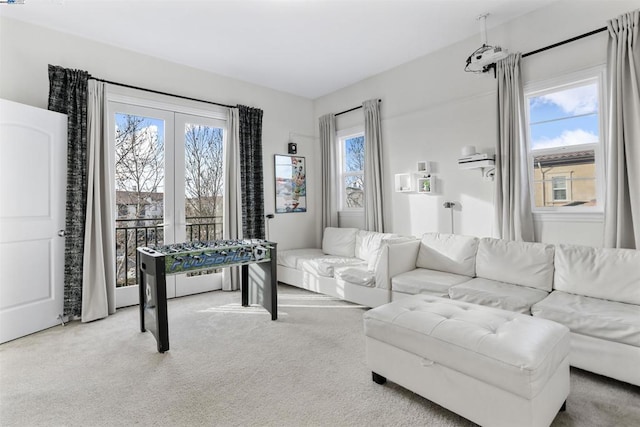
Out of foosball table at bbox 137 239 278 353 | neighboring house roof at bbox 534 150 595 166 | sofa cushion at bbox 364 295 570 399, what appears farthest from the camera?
neighboring house roof at bbox 534 150 595 166

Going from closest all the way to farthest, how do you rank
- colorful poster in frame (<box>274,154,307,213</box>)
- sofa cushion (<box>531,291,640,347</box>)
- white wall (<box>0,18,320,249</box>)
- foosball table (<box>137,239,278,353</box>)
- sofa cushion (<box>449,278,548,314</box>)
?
1. sofa cushion (<box>531,291,640,347</box>)
2. sofa cushion (<box>449,278,548,314</box>)
3. foosball table (<box>137,239,278,353</box>)
4. white wall (<box>0,18,320,249</box>)
5. colorful poster in frame (<box>274,154,307,213</box>)

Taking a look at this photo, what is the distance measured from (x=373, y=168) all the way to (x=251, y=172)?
5.55 ft

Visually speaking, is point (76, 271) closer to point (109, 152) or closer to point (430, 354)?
point (109, 152)

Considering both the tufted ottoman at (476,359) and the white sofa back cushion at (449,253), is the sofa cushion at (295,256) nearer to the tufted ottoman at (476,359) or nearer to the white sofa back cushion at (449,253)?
the white sofa back cushion at (449,253)

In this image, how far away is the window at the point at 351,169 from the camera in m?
4.88

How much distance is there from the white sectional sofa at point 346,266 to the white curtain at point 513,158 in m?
1.08

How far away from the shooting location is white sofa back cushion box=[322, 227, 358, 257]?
451 centimetres

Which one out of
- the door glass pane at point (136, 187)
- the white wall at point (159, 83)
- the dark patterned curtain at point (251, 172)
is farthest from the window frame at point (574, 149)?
the door glass pane at point (136, 187)

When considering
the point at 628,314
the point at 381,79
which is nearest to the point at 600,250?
the point at 628,314

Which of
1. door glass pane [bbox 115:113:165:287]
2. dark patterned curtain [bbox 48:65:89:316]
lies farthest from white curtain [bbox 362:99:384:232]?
dark patterned curtain [bbox 48:65:89:316]

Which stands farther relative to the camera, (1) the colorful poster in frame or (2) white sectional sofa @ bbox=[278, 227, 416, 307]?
(1) the colorful poster in frame

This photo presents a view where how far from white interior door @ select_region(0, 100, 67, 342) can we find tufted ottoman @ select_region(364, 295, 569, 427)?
308 centimetres

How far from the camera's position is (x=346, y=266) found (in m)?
3.87

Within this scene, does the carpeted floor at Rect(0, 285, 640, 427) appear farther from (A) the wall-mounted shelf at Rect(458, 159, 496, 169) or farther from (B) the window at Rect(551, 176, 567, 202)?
(A) the wall-mounted shelf at Rect(458, 159, 496, 169)
